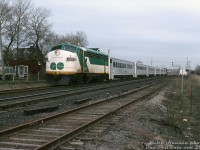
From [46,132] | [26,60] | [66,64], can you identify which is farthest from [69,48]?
[26,60]

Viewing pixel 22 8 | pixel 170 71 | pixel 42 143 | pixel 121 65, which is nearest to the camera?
pixel 42 143

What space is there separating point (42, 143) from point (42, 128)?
1726 mm

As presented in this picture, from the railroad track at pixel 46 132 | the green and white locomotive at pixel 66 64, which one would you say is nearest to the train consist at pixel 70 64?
the green and white locomotive at pixel 66 64

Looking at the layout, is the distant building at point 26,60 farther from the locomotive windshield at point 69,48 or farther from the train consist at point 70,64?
the locomotive windshield at point 69,48

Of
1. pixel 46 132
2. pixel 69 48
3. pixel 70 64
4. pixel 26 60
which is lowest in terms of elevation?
pixel 46 132

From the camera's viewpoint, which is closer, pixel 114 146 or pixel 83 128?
pixel 114 146

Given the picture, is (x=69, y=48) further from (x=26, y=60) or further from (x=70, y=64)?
(x=26, y=60)

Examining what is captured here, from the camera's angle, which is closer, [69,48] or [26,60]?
[69,48]

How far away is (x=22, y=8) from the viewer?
6438 cm

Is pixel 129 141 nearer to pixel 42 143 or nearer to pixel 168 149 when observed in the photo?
pixel 168 149

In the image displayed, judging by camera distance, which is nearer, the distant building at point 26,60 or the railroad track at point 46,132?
the railroad track at point 46,132

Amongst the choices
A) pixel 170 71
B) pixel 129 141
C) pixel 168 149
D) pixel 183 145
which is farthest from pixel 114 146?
pixel 170 71

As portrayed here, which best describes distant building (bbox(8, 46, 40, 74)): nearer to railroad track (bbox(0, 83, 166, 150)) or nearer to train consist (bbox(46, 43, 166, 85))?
train consist (bbox(46, 43, 166, 85))

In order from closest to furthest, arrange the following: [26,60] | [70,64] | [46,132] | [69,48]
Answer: [46,132] → [70,64] → [69,48] → [26,60]
